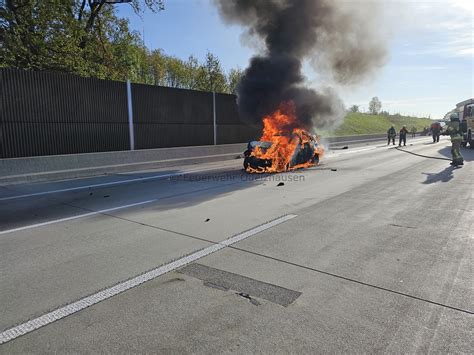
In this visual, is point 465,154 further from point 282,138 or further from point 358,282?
point 358,282

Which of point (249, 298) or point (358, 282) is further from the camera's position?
point (358, 282)

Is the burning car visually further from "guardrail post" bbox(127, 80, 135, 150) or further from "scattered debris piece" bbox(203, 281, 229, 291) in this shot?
"scattered debris piece" bbox(203, 281, 229, 291)

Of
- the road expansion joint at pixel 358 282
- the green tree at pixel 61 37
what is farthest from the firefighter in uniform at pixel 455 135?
the green tree at pixel 61 37

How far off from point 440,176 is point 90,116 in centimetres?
1259

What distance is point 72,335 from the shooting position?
247 cm

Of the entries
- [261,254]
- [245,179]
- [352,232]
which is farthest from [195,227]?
[245,179]

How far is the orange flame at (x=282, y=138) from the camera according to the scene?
1218 cm

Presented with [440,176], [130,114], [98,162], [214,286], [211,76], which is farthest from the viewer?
[211,76]

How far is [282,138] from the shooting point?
13188mm

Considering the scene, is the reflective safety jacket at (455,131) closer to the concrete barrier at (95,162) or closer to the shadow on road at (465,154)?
the shadow on road at (465,154)

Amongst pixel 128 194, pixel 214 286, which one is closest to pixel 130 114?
pixel 128 194

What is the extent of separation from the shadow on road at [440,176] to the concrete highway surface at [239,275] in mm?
2430

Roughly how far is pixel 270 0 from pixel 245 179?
39.1 ft

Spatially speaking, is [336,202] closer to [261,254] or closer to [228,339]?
[261,254]
